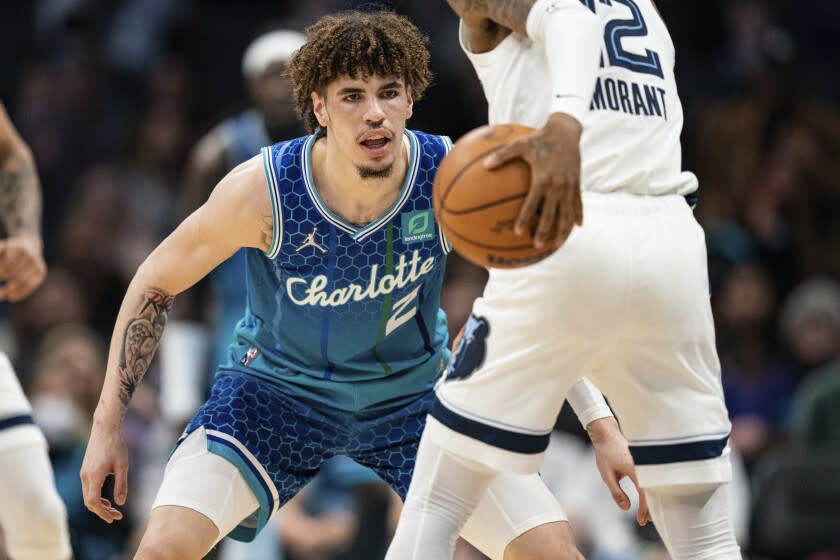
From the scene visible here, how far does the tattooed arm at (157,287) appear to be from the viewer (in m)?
4.40

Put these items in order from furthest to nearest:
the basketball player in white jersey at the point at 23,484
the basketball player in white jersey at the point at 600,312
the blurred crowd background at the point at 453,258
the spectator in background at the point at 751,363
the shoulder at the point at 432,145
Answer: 1. the spectator in background at the point at 751,363
2. the blurred crowd background at the point at 453,258
3. the basketball player in white jersey at the point at 23,484
4. the shoulder at the point at 432,145
5. the basketball player in white jersey at the point at 600,312

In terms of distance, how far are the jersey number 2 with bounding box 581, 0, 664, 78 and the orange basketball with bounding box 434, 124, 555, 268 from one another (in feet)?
1.33

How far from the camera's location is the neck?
4492mm

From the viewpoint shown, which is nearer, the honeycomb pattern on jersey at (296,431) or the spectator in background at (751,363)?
the honeycomb pattern on jersey at (296,431)

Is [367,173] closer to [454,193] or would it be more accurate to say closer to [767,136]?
[454,193]

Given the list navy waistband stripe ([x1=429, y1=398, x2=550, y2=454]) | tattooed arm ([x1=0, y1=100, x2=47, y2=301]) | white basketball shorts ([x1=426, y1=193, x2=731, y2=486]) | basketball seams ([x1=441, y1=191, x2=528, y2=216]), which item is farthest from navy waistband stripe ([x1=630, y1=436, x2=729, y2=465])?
tattooed arm ([x1=0, y1=100, x2=47, y2=301])

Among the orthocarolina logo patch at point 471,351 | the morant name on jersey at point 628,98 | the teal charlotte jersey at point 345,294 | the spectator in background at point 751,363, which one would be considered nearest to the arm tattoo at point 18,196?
the teal charlotte jersey at point 345,294

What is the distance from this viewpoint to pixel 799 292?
28.9 ft

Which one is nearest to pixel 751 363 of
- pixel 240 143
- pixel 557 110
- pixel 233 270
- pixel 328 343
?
pixel 233 270

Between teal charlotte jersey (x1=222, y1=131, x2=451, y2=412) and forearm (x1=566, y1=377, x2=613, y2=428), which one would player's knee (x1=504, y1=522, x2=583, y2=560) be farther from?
teal charlotte jersey (x1=222, y1=131, x2=451, y2=412)

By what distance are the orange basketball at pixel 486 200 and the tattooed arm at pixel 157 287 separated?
3.06 feet

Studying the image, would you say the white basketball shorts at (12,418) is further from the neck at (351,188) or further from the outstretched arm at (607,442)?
the outstretched arm at (607,442)

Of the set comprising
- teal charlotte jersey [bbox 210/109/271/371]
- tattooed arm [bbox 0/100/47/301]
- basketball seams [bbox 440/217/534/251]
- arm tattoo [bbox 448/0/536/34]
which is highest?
arm tattoo [bbox 448/0/536/34]

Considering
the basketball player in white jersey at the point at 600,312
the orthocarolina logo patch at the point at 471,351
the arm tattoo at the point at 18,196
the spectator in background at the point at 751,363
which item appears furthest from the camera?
the spectator in background at the point at 751,363
